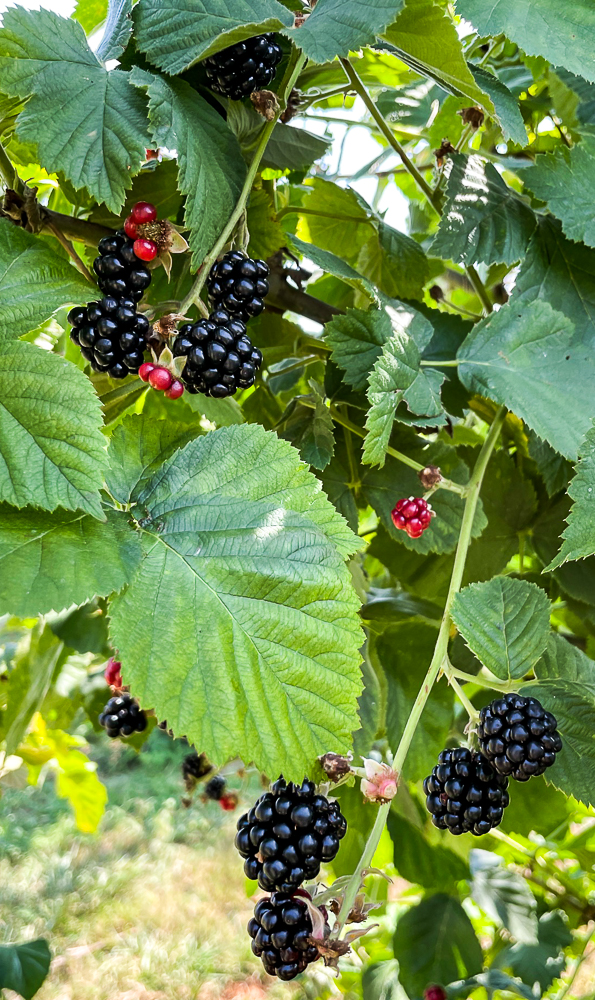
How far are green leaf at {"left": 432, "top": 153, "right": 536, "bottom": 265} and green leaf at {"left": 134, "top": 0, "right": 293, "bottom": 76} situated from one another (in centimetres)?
22

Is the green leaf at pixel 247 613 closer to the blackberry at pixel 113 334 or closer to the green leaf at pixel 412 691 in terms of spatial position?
the blackberry at pixel 113 334

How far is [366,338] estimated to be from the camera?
0.64 m

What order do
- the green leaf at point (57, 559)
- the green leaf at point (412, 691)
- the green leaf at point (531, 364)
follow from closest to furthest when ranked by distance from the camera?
the green leaf at point (57, 559), the green leaf at point (531, 364), the green leaf at point (412, 691)

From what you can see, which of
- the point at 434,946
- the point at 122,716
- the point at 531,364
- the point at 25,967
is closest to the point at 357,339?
the point at 531,364

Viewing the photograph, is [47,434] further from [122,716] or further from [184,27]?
[122,716]

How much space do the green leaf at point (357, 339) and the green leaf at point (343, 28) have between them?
0.61 feet

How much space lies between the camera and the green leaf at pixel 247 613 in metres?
0.42

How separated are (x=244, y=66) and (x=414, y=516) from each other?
355mm

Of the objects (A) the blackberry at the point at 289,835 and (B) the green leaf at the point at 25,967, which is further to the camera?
(B) the green leaf at the point at 25,967

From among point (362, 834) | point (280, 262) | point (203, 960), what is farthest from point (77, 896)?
point (280, 262)

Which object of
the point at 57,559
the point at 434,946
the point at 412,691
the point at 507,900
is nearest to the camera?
the point at 57,559

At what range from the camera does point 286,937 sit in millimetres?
422

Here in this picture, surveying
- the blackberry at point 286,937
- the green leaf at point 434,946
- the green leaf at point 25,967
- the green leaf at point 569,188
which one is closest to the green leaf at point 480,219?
the green leaf at point 569,188

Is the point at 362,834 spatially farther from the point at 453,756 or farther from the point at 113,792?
the point at 113,792
